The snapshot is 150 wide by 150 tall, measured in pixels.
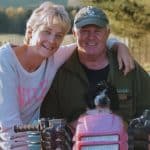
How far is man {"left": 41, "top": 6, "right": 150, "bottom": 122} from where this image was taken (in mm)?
3684

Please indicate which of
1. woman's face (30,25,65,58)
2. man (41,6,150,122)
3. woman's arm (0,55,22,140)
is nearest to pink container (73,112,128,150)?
woman's arm (0,55,22,140)

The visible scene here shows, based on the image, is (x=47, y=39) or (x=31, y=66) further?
(x=31, y=66)

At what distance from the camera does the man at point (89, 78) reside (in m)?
3.68

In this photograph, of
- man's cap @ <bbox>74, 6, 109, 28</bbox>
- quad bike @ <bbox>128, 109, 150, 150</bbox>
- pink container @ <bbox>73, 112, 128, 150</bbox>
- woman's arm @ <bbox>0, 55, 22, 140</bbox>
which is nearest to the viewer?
pink container @ <bbox>73, 112, 128, 150</bbox>

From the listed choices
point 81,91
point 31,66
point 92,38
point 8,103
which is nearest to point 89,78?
point 81,91

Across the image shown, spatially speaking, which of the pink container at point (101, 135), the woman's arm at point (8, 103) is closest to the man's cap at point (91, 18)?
the woman's arm at point (8, 103)

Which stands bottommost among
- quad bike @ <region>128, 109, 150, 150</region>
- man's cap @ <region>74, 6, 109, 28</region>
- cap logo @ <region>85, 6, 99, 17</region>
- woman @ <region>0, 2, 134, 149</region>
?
quad bike @ <region>128, 109, 150, 150</region>

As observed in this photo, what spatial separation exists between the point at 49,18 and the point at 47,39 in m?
0.12

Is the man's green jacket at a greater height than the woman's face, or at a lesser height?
lesser

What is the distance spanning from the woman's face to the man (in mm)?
216

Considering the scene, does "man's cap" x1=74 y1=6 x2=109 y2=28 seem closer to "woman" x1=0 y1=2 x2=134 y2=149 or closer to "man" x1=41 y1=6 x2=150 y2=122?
"man" x1=41 y1=6 x2=150 y2=122

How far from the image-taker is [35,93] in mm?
3568

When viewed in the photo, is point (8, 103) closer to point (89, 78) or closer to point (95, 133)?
point (89, 78)

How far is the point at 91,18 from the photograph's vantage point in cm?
360
